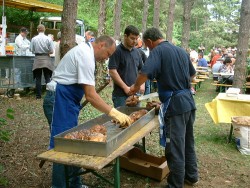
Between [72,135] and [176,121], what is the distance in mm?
1382

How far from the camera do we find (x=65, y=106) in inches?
136

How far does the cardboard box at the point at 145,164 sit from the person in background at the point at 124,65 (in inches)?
32.2

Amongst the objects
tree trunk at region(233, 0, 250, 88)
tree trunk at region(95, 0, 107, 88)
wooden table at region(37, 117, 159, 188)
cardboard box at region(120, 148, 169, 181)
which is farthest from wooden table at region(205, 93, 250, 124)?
tree trunk at region(95, 0, 107, 88)

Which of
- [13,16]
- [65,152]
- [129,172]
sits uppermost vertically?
[13,16]

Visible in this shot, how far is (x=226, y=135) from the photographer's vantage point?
6.94 meters

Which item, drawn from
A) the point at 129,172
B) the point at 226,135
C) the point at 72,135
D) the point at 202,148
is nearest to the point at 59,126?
the point at 72,135

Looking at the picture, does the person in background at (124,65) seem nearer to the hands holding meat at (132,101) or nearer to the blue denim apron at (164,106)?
the hands holding meat at (132,101)

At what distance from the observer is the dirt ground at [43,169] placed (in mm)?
4418

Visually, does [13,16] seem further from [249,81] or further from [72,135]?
[72,135]

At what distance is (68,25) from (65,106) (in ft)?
11.1

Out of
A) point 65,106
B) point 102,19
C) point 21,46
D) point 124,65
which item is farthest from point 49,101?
point 21,46

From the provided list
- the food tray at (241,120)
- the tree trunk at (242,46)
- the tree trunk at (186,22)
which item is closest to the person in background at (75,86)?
the food tray at (241,120)

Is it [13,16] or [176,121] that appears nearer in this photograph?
[176,121]

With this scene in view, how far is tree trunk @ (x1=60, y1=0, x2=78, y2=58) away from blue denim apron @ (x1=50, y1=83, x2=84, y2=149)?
309 cm
